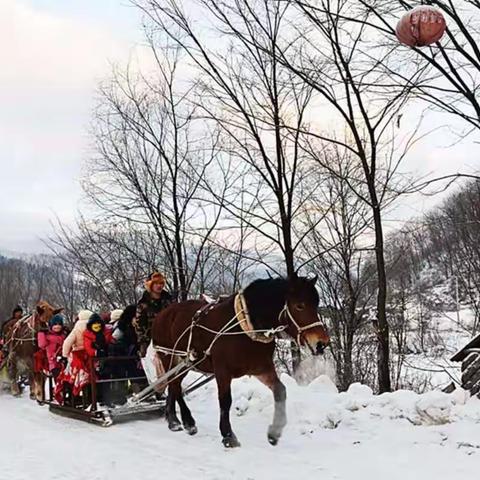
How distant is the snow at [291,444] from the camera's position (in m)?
5.29

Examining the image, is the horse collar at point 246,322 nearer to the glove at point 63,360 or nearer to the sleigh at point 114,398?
the sleigh at point 114,398

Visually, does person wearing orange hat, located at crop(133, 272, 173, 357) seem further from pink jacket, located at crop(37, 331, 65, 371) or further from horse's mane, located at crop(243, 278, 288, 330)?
horse's mane, located at crop(243, 278, 288, 330)

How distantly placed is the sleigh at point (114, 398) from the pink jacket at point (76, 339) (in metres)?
0.40

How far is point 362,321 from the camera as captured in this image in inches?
656

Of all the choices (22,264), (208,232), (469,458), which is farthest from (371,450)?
(22,264)

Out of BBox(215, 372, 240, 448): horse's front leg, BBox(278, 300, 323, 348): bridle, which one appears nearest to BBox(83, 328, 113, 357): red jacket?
BBox(215, 372, 240, 448): horse's front leg

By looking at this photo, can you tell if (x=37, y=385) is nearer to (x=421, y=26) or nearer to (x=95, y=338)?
(x=95, y=338)

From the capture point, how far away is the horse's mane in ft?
20.9

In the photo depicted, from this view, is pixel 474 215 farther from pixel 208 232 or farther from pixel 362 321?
pixel 208 232

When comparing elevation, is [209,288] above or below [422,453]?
above

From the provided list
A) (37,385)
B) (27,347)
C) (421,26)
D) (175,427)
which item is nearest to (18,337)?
(27,347)

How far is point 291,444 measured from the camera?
246 inches

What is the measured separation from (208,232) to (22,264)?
55.5 metres

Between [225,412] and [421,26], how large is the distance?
4532mm
